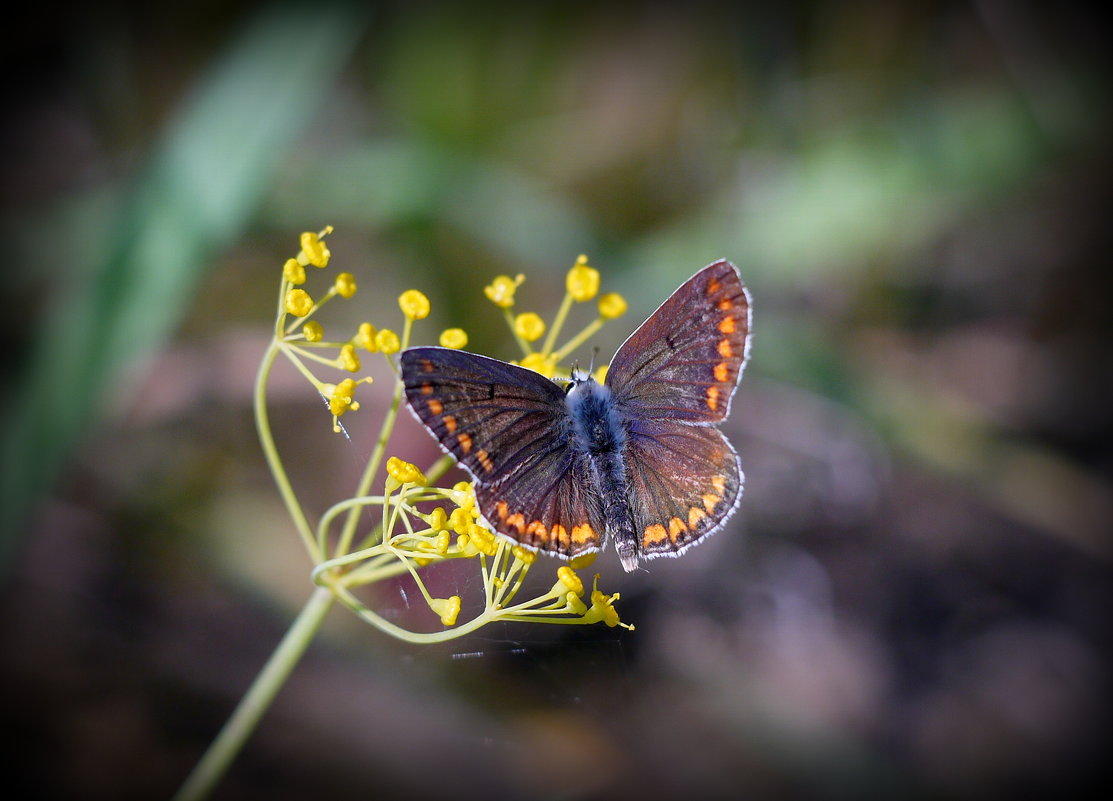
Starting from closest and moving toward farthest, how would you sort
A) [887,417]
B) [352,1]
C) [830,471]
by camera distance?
[352,1], [887,417], [830,471]

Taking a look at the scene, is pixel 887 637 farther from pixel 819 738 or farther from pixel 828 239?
pixel 828 239

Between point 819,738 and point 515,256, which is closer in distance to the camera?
point 819,738

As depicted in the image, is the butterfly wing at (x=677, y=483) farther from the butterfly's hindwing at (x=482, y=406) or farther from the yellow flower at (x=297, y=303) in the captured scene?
the yellow flower at (x=297, y=303)

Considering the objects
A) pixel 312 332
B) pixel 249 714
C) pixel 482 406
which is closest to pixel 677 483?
pixel 482 406

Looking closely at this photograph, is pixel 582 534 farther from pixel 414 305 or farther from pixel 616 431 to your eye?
pixel 414 305

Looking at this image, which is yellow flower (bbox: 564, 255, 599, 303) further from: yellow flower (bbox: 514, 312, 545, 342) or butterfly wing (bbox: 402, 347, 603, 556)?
butterfly wing (bbox: 402, 347, 603, 556)

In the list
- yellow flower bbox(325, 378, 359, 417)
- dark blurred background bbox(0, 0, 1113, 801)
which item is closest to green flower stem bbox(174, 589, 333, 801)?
yellow flower bbox(325, 378, 359, 417)

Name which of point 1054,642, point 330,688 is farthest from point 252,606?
point 1054,642
